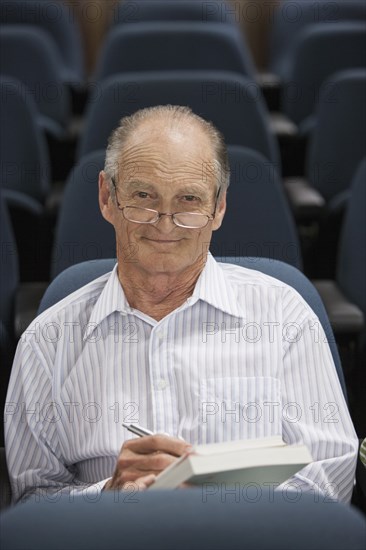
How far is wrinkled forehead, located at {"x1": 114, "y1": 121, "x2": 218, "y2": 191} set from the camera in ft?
5.09

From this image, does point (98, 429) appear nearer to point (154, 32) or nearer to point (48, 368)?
point (48, 368)

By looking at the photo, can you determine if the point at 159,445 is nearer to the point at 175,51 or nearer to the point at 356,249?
the point at 356,249

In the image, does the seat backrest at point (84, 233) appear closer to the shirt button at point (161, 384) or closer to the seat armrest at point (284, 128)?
the shirt button at point (161, 384)

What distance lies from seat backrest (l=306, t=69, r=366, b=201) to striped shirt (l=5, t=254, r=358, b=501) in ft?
4.30

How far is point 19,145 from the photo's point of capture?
9.00ft

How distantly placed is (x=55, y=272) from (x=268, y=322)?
0.64m

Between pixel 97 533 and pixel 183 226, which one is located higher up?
pixel 183 226

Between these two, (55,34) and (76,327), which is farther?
(55,34)

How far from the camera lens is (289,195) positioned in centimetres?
274

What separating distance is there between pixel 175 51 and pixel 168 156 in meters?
2.01

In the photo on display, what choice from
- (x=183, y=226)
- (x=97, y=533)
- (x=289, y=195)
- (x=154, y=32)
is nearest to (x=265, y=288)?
(x=183, y=226)

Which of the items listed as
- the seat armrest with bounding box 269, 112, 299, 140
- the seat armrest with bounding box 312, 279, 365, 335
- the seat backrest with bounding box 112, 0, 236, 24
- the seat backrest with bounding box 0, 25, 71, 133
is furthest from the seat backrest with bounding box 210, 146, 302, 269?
the seat backrest with bounding box 112, 0, 236, 24

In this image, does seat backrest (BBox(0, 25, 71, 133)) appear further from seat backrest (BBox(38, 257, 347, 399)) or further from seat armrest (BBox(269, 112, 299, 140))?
seat backrest (BBox(38, 257, 347, 399))

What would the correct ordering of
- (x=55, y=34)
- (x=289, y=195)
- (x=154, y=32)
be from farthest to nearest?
(x=55, y=34) < (x=154, y=32) < (x=289, y=195)
